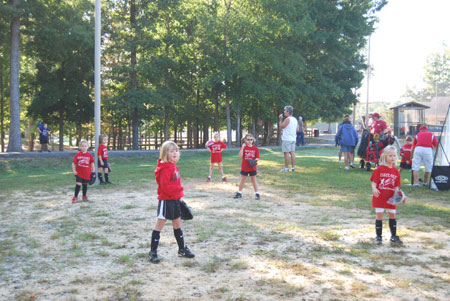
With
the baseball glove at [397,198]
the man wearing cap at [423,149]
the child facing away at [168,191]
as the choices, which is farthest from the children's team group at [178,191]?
the man wearing cap at [423,149]

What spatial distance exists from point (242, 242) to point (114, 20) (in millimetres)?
26927

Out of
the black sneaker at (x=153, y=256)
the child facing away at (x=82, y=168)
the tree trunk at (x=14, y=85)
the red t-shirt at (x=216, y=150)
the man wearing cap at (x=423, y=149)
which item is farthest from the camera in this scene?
the tree trunk at (x=14, y=85)

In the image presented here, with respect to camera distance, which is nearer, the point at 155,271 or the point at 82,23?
the point at 155,271

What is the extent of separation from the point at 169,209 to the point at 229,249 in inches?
40.2

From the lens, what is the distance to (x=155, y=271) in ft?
16.4

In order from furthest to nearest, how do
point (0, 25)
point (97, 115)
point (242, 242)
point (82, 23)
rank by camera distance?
point (82, 23)
point (0, 25)
point (97, 115)
point (242, 242)

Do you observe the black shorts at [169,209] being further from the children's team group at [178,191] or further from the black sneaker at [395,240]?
the black sneaker at [395,240]

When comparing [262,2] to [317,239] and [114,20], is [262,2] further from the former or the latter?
[317,239]

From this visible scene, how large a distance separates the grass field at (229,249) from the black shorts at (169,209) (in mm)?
327

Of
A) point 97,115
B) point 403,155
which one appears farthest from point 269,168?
point 97,115

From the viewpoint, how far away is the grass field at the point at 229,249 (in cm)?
440

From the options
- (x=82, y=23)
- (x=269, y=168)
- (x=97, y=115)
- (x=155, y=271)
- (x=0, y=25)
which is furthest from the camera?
(x=82, y=23)

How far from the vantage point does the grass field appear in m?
4.40

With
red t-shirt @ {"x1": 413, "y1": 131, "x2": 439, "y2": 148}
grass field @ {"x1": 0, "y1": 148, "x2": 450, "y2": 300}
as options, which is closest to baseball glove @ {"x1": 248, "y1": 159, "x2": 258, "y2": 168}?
grass field @ {"x1": 0, "y1": 148, "x2": 450, "y2": 300}
